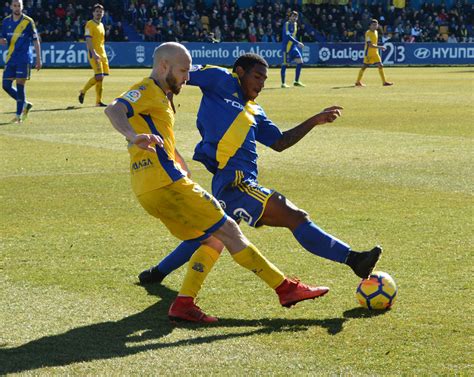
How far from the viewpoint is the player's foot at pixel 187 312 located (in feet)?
19.5

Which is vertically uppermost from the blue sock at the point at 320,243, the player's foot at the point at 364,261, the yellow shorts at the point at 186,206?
the yellow shorts at the point at 186,206

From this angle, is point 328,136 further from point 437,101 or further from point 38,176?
point 437,101

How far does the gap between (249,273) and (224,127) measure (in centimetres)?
127

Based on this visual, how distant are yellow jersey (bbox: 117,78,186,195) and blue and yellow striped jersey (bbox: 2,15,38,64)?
46.8 ft

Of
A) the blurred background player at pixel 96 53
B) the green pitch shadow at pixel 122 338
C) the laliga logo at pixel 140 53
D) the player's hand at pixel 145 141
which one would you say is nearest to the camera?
the green pitch shadow at pixel 122 338

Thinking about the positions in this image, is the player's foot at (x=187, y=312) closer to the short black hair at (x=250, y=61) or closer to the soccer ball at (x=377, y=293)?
the soccer ball at (x=377, y=293)

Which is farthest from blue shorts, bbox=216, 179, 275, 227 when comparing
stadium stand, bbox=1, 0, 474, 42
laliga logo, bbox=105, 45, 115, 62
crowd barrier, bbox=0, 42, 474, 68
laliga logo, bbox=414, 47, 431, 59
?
laliga logo, bbox=414, 47, 431, 59

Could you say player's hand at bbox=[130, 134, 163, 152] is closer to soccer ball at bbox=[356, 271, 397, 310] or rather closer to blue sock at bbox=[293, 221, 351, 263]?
blue sock at bbox=[293, 221, 351, 263]

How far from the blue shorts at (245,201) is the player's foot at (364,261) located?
716 mm

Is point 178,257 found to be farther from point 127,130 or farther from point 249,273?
point 127,130

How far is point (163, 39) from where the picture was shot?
5019 cm

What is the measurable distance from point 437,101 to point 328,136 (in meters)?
8.40

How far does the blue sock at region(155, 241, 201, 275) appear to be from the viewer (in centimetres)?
698

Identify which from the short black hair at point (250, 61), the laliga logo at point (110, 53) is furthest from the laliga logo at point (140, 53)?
the short black hair at point (250, 61)
